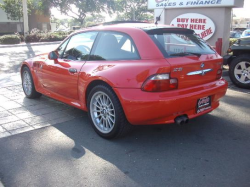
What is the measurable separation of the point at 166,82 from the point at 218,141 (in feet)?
3.89

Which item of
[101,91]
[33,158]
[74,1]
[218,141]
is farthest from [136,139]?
[74,1]

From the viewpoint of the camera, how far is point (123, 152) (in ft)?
11.2

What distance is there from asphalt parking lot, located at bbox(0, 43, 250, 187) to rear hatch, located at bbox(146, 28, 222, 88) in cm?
84

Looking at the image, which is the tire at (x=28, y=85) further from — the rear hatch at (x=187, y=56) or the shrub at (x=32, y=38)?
the shrub at (x=32, y=38)

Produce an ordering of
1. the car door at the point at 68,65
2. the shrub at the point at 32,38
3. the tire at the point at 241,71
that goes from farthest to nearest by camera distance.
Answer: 1. the shrub at the point at 32,38
2. the tire at the point at 241,71
3. the car door at the point at 68,65

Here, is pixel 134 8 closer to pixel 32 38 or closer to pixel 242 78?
pixel 32 38

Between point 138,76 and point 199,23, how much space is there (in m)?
6.98

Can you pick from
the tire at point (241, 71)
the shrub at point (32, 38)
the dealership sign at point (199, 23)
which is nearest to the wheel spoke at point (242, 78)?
the tire at point (241, 71)

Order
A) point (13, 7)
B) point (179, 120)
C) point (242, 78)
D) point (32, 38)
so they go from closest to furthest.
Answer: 1. point (179, 120)
2. point (242, 78)
3. point (32, 38)
4. point (13, 7)

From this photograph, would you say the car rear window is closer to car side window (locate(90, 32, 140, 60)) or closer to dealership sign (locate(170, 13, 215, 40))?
car side window (locate(90, 32, 140, 60))

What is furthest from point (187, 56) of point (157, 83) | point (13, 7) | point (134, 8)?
point (134, 8)

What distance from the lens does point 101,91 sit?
3.66 m

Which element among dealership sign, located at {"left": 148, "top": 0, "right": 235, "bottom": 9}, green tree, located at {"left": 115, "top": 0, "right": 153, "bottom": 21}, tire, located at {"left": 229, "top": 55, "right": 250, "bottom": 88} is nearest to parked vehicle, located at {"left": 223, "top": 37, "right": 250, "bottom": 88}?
tire, located at {"left": 229, "top": 55, "right": 250, "bottom": 88}

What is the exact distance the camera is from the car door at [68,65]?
4.16 m
